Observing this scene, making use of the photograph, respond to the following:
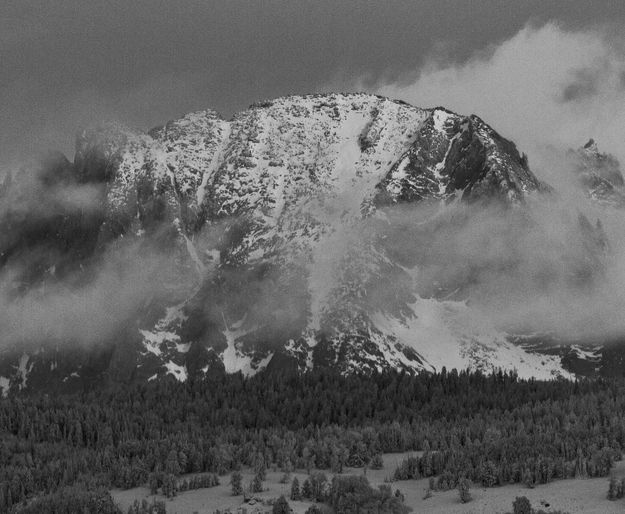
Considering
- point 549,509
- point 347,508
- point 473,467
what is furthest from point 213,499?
point 549,509

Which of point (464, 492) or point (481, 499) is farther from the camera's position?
point (481, 499)

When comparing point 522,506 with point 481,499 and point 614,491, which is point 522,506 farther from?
point 481,499

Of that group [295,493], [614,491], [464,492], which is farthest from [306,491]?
[614,491]

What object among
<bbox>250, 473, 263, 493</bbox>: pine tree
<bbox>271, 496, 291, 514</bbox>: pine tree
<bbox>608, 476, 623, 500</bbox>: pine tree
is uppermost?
<bbox>250, 473, 263, 493</bbox>: pine tree

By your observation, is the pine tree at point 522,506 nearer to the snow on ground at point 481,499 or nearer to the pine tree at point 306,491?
the snow on ground at point 481,499

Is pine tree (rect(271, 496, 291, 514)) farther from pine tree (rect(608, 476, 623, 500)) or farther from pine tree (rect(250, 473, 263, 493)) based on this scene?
pine tree (rect(608, 476, 623, 500))

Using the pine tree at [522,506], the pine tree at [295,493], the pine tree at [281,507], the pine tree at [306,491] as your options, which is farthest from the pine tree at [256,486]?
the pine tree at [522,506]

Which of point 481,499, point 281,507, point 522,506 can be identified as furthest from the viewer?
point 481,499

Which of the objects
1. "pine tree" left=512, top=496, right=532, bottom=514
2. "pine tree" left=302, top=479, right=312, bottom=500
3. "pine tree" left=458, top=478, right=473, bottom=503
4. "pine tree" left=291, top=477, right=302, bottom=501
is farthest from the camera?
"pine tree" left=302, top=479, right=312, bottom=500

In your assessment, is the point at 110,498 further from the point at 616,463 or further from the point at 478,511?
the point at 616,463

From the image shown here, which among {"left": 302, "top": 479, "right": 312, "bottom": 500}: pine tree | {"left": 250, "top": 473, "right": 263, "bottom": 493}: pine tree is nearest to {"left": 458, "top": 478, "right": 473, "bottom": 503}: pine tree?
{"left": 302, "top": 479, "right": 312, "bottom": 500}: pine tree

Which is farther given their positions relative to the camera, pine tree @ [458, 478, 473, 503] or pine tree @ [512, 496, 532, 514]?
pine tree @ [458, 478, 473, 503]

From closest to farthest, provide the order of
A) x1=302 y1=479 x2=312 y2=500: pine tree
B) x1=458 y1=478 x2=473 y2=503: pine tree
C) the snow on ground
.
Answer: the snow on ground, x1=458 y1=478 x2=473 y2=503: pine tree, x1=302 y1=479 x2=312 y2=500: pine tree
